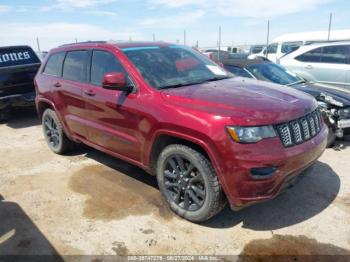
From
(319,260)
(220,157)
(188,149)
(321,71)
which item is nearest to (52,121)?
(188,149)

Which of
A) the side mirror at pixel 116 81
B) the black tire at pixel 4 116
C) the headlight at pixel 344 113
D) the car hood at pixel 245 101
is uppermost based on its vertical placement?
the side mirror at pixel 116 81

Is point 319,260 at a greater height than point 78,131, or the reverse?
point 78,131

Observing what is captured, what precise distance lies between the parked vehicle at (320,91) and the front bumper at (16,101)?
4.57m

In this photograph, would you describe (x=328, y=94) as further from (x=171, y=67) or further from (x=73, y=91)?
(x=73, y=91)

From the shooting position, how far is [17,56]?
8422mm

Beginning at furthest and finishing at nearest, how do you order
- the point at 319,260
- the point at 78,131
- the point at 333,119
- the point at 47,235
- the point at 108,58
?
the point at 333,119 < the point at 78,131 < the point at 108,58 < the point at 47,235 < the point at 319,260

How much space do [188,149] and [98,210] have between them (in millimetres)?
1347

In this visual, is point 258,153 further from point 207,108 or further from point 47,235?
point 47,235

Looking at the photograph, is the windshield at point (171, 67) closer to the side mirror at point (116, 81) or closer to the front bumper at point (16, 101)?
the side mirror at point (116, 81)

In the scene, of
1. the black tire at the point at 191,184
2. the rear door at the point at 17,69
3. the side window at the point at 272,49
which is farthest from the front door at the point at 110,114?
the side window at the point at 272,49

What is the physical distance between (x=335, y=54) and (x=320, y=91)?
11.4 ft

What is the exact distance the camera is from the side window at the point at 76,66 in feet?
15.3

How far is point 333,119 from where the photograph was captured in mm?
5289

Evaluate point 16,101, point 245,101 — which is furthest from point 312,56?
point 16,101
